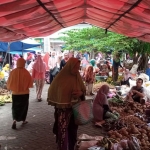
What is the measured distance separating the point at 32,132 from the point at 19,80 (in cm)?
135

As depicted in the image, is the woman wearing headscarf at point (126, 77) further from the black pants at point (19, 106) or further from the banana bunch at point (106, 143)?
the banana bunch at point (106, 143)

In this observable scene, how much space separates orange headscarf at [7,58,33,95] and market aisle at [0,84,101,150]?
99 centimetres

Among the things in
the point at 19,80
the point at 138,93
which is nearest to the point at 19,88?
the point at 19,80

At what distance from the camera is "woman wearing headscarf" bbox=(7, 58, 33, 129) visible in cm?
595

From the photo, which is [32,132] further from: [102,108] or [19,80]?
[102,108]

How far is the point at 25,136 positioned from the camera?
5.52 metres

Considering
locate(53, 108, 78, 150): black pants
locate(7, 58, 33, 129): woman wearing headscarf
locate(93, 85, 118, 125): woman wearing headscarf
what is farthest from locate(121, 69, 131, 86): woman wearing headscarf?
locate(53, 108, 78, 150): black pants

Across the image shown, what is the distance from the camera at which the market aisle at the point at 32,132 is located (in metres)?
4.98

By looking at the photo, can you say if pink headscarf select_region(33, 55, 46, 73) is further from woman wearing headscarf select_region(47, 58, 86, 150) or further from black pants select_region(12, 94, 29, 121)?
woman wearing headscarf select_region(47, 58, 86, 150)

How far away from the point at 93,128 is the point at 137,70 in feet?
20.4

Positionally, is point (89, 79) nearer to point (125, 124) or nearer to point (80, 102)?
point (125, 124)

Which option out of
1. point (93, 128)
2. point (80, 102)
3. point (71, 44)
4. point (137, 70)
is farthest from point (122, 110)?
point (71, 44)

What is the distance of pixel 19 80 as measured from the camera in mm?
5961

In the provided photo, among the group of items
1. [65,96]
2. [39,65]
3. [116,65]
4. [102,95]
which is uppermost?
[39,65]
